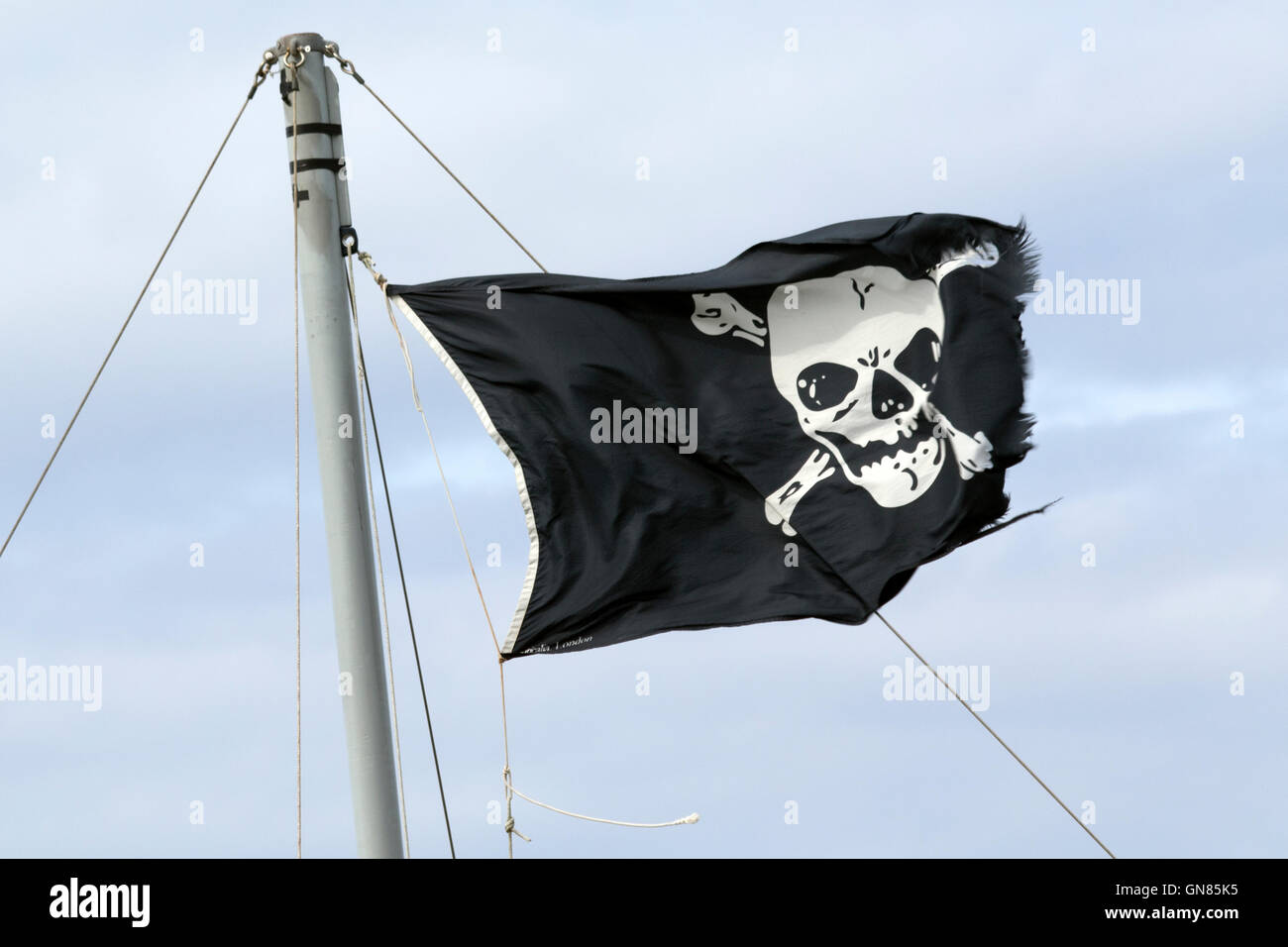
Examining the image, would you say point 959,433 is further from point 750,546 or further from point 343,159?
point 343,159

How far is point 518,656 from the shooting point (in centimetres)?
1142

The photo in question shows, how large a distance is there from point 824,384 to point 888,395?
0.43m

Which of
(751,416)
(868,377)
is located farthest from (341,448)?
(868,377)

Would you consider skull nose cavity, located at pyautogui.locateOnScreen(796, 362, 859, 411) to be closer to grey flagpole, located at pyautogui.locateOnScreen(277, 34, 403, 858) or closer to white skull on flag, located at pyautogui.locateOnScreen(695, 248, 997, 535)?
white skull on flag, located at pyautogui.locateOnScreen(695, 248, 997, 535)

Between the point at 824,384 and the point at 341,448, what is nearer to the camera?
the point at 341,448

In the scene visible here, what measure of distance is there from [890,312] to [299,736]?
15.6 feet

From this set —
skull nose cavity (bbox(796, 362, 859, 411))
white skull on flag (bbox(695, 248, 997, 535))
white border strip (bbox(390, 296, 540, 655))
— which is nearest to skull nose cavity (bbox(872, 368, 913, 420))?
white skull on flag (bbox(695, 248, 997, 535))

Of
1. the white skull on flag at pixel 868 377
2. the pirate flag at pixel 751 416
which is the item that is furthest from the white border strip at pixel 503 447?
the white skull on flag at pixel 868 377

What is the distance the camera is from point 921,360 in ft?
40.8

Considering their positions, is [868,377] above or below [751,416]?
above

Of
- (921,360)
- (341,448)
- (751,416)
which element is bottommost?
(341,448)

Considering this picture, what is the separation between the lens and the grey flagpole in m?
10.7

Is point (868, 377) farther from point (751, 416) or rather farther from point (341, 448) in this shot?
point (341, 448)

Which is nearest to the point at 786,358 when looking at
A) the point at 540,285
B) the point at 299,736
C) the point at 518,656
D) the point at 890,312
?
the point at 890,312
